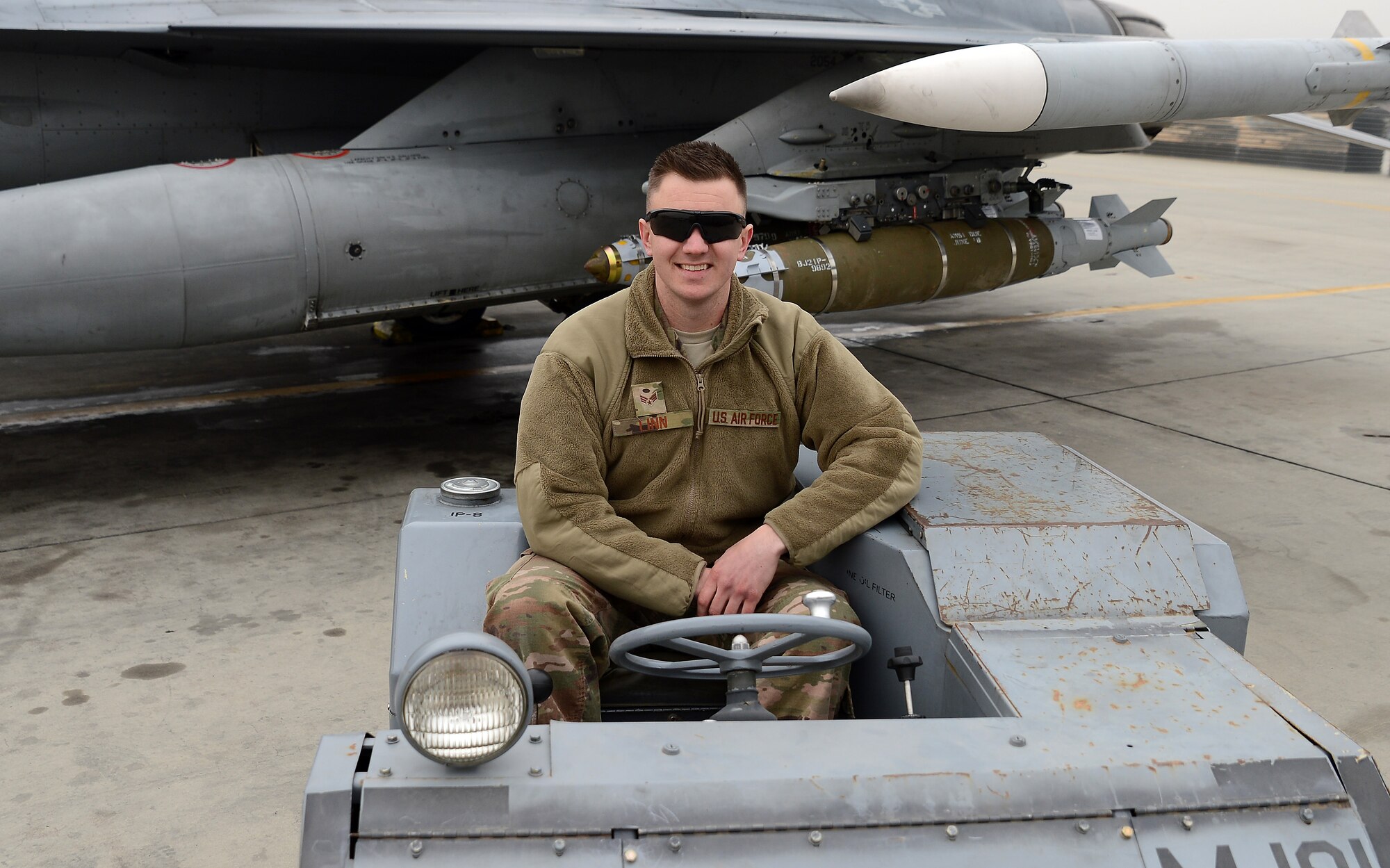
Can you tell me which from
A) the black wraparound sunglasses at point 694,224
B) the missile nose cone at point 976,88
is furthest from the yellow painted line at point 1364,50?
the black wraparound sunglasses at point 694,224

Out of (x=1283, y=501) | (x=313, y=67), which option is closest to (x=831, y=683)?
(x=1283, y=501)

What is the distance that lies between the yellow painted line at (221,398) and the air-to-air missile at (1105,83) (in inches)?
134

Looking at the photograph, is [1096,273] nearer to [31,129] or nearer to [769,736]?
[31,129]

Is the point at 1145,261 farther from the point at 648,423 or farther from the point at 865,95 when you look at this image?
the point at 648,423

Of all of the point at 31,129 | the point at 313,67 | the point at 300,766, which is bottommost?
the point at 300,766

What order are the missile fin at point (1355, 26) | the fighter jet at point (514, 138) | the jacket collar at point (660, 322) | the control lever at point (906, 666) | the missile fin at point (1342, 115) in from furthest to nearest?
the missile fin at point (1355, 26) → the missile fin at point (1342, 115) → the fighter jet at point (514, 138) → the jacket collar at point (660, 322) → the control lever at point (906, 666)

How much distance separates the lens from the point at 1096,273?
11.9 meters

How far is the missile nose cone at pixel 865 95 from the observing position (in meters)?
4.82

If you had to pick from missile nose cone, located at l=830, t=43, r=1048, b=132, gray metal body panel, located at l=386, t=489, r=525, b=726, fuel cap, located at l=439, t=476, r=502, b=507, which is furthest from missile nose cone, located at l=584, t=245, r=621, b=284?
gray metal body panel, located at l=386, t=489, r=525, b=726

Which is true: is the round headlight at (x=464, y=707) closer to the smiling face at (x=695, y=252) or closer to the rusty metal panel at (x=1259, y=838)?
the rusty metal panel at (x=1259, y=838)

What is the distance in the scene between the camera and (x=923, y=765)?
170 centimetres

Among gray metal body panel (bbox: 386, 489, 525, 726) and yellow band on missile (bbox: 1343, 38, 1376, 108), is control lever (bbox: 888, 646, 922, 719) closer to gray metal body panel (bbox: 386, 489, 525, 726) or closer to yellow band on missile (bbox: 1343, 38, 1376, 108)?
gray metal body panel (bbox: 386, 489, 525, 726)

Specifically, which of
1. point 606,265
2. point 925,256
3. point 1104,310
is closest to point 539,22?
point 606,265

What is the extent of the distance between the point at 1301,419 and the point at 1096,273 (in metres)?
5.29
